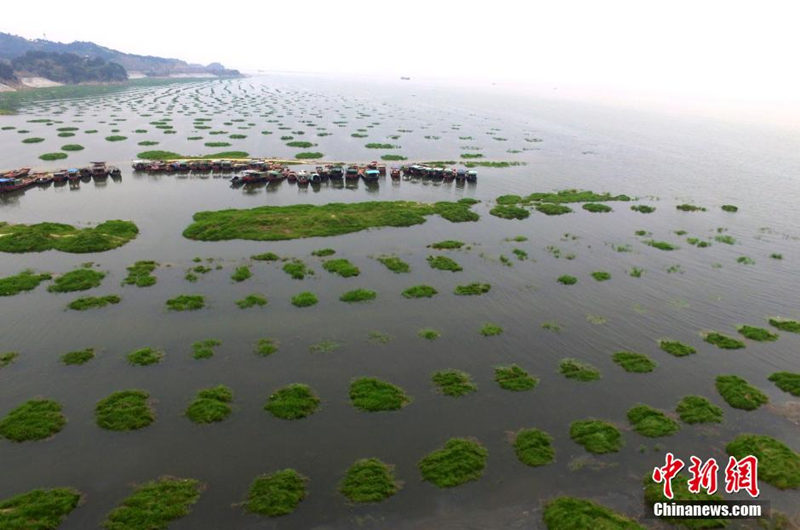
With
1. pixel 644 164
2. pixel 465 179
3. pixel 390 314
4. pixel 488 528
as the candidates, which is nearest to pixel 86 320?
pixel 390 314

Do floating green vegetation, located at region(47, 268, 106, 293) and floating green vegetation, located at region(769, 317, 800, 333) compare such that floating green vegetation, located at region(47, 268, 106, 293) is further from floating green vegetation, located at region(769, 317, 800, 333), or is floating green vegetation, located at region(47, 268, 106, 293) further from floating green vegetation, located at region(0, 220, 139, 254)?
floating green vegetation, located at region(769, 317, 800, 333)

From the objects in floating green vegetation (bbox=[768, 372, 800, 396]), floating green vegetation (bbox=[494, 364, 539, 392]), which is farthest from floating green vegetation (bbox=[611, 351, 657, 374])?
floating green vegetation (bbox=[768, 372, 800, 396])

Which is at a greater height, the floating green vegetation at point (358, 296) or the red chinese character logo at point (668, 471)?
the floating green vegetation at point (358, 296)

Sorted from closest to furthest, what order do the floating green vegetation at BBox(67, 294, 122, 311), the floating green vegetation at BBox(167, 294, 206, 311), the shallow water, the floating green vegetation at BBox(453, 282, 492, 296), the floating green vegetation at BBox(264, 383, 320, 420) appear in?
the shallow water, the floating green vegetation at BBox(264, 383, 320, 420), the floating green vegetation at BBox(67, 294, 122, 311), the floating green vegetation at BBox(167, 294, 206, 311), the floating green vegetation at BBox(453, 282, 492, 296)

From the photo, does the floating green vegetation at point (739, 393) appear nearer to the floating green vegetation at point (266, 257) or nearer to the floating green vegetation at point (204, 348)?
the floating green vegetation at point (204, 348)

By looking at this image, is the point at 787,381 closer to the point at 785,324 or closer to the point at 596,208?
the point at 785,324

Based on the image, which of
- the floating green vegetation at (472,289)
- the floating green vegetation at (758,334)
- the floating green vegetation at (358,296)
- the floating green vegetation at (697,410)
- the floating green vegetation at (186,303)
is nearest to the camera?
the floating green vegetation at (697,410)

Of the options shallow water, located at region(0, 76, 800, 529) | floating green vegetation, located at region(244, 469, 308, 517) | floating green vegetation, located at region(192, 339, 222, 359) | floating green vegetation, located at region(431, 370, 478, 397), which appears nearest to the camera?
floating green vegetation, located at region(244, 469, 308, 517)

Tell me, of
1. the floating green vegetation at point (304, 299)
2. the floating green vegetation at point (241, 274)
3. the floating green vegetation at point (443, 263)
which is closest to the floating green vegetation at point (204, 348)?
the floating green vegetation at point (304, 299)

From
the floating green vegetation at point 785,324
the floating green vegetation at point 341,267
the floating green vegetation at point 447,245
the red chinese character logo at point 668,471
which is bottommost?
the red chinese character logo at point 668,471
